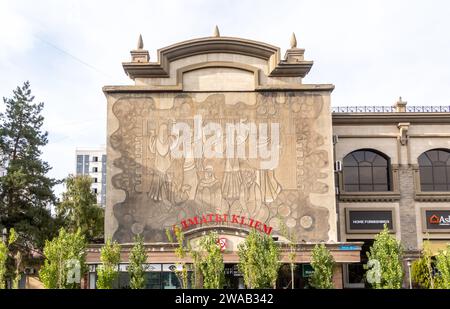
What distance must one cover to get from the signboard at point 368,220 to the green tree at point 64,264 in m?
18.3

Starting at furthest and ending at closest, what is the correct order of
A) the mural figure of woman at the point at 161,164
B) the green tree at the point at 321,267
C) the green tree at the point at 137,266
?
the mural figure of woman at the point at 161,164 → the green tree at the point at 321,267 → the green tree at the point at 137,266

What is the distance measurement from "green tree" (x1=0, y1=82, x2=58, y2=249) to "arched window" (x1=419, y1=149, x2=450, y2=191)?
1119 inches

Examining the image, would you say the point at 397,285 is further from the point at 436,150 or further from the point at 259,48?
the point at 259,48

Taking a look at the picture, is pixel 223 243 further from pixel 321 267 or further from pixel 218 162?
pixel 321 267

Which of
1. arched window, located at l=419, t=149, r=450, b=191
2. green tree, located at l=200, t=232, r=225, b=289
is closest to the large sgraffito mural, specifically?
green tree, located at l=200, t=232, r=225, b=289

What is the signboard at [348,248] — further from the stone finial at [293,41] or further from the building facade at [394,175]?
the stone finial at [293,41]

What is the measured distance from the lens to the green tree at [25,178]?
40031 millimetres

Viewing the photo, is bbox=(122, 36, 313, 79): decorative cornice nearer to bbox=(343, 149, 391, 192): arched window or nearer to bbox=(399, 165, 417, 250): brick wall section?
bbox=(343, 149, 391, 192): arched window

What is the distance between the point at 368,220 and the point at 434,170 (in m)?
6.49

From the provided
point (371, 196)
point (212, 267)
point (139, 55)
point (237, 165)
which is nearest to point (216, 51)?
point (139, 55)

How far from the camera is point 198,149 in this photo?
1403 inches

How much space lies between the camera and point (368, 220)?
37.4 meters

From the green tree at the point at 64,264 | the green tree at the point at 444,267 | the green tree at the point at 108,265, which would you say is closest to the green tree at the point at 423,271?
the green tree at the point at 444,267

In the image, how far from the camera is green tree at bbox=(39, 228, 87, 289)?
2988cm
